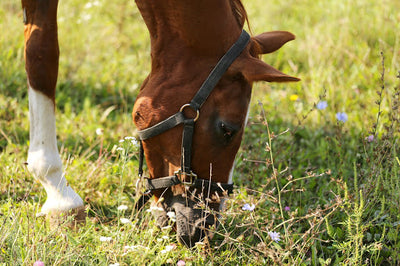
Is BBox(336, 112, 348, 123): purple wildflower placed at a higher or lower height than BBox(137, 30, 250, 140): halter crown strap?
lower

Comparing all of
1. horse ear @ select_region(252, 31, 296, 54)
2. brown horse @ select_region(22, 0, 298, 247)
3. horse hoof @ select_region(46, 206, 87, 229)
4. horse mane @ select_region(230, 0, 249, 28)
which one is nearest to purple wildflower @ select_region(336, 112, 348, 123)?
horse ear @ select_region(252, 31, 296, 54)

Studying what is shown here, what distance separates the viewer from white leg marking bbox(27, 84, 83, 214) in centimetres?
286

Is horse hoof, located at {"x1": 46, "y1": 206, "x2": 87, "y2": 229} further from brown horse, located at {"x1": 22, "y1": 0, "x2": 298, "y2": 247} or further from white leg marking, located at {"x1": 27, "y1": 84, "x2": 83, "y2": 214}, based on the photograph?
brown horse, located at {"x1": 22, "y1": 0, "x2": 298, "y2": 247}

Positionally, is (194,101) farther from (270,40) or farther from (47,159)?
(47,159)

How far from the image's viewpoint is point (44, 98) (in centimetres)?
294

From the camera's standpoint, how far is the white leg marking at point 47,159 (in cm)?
286

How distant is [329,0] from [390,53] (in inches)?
58.3

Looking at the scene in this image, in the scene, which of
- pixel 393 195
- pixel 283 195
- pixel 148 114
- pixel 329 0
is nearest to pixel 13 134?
pixel 148 114

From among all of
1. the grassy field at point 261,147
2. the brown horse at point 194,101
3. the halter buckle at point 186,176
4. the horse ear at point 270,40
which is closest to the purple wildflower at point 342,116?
the grassy field at point 261,147

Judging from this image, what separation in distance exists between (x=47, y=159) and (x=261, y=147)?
1.61 m

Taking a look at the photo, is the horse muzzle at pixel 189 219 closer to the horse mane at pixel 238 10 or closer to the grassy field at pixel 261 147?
the grassy field at pixel 261 147

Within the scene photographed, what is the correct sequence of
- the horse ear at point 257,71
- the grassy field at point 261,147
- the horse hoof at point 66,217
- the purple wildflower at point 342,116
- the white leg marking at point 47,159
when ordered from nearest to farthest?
the horse ear at point 257,71, the grassy field at point 261,147, the horse hoof at point 66,217, the white leg marking at point 47,159, the purple wildflower at point 342,116

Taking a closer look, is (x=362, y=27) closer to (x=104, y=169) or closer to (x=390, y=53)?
(x=390, y=53)

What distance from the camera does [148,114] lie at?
8.36 feet
